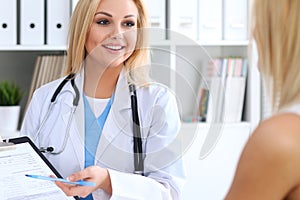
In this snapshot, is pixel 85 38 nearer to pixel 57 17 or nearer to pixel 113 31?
pixel 113 31

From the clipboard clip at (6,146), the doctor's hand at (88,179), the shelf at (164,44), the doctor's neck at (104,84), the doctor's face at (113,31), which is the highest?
the doctor's face at (113,31)

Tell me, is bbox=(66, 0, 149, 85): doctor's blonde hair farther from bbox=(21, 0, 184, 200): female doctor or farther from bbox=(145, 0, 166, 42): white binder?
bbox=(145, 0, 166, 42): white binder

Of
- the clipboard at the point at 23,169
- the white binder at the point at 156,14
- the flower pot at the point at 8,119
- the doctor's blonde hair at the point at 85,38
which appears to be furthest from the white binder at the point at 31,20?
the clipboard at the point at 23,169

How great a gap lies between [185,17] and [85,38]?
1.00 meters

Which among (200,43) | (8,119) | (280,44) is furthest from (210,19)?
(280,44)

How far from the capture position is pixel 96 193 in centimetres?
153

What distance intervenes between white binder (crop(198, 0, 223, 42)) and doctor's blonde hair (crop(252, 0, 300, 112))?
73.5 inches

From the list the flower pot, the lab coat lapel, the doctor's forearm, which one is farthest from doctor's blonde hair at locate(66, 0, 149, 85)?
the flower pot

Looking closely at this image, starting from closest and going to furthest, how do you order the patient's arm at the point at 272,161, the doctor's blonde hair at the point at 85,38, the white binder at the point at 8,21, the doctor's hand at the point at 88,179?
the patient's arm at the point at 272,161 → the doctor's hand at the point at 88,179 → the doctor's blonde hair at the point at 85,38 → the white binder at the point at 8,21

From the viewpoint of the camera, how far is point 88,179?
139 cm

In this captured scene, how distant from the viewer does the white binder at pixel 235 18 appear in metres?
2.62

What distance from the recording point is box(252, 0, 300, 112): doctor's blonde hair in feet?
2.32

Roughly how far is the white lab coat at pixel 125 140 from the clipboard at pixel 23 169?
14 centimetres

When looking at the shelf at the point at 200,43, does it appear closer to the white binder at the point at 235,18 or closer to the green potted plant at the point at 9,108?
the white binder at the point at 235,18
